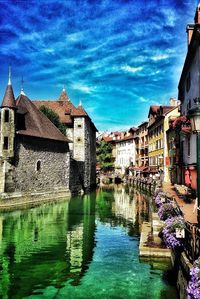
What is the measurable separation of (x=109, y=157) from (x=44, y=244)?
74.5 metres

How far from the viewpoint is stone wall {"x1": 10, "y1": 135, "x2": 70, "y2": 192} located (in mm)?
32406

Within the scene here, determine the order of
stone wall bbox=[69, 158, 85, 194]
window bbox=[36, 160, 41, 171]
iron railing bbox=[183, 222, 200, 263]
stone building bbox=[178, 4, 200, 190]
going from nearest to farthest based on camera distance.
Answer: iron railing bbox=[183, 222, 200, 263] < stone building bbox=[178, 4, 200, 190] < window bbox=[36, 160, 41, 171] < stone wall bbox=[69, 158, 85, 194]

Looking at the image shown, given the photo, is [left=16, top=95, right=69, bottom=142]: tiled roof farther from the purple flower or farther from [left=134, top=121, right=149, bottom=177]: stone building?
[left=134, top=121, right=149, bottom=177]: stone building

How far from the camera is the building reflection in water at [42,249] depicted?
11.1 metres

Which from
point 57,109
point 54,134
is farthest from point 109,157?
point 54,134

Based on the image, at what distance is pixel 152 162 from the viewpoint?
61062 millimetres

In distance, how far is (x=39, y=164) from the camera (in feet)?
117

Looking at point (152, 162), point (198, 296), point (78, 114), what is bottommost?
point (198, 296)

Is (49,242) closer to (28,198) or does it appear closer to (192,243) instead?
(192,243)

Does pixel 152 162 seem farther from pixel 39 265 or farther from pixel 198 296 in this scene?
pixel 198 296

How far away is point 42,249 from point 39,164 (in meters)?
20.9

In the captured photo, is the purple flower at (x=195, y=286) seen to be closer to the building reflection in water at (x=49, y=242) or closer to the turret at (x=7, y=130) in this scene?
the building reflection in water at (x=49, y=242)

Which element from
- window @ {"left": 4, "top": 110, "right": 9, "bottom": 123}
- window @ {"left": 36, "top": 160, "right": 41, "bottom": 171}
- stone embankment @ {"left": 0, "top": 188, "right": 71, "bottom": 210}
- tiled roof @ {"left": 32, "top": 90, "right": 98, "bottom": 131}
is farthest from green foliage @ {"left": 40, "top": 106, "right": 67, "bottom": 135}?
window @ {"left": 4, "top": 110, "right": 9, "bottom": 123}

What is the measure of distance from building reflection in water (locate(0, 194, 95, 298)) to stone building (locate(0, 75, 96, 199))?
6564 mm
